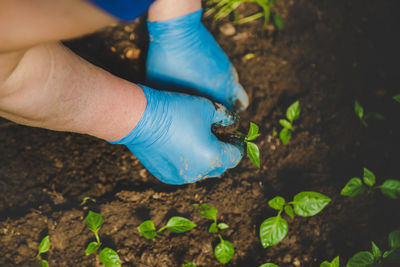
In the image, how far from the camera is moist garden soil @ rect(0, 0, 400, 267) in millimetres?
1013

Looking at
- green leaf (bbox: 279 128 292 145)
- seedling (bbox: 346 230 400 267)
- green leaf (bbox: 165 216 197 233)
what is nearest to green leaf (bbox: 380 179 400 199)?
seedling (bbox: 346 230 400 267)

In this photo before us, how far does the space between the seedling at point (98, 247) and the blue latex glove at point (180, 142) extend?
0.89 ft

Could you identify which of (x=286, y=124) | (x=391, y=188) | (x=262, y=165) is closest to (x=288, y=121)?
(x=286, y=124)

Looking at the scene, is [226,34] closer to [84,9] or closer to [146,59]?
[146,59]

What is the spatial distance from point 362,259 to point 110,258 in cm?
91

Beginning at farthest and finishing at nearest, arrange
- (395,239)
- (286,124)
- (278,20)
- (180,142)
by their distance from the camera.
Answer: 1. (278,20)
2. (286,124)
3. (180,142)
4. (395,239)

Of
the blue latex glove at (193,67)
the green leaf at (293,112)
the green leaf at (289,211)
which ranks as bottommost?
the green leaf at (289,211)

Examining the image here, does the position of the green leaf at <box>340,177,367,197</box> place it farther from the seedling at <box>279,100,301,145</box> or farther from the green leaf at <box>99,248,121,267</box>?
the green leaf at <box>99,248,121,267</box>

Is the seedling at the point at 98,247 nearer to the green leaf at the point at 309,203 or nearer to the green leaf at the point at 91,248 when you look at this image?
the green leaf at the point at 91,248

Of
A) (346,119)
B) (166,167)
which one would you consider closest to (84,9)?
(166,167)

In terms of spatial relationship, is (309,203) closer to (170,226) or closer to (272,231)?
(272,231)

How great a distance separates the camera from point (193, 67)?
1207mm

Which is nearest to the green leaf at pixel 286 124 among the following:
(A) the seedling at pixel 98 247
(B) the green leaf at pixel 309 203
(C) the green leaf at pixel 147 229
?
(B) the green leaf at pixel 309 203

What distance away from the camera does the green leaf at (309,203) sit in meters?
0.97
